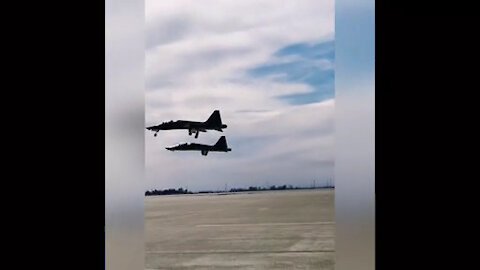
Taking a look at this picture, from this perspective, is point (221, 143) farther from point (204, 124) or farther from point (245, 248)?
point (245, 248)

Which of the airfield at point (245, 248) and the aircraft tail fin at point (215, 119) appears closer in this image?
the airfield at point (245, 248)

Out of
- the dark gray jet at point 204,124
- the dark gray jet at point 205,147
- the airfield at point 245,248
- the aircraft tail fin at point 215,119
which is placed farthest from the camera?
the dark gray jet at point 205,147

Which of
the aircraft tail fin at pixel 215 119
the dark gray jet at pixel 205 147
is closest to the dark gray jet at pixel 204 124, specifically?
the aircraft tail fin at pixel 215 119

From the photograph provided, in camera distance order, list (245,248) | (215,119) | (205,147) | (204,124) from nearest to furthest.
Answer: (245,248), (204,124), (215,119), (205,147)

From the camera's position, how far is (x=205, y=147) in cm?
1955

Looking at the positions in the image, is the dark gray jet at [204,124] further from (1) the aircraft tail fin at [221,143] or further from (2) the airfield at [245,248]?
(2) the airfield at [245,248]

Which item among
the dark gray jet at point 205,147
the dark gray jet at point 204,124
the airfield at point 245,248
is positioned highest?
the dark gray jet at point 204,124

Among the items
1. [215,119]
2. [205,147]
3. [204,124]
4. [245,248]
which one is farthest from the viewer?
[205,147]

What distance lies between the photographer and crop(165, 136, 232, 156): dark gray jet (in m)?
19.6

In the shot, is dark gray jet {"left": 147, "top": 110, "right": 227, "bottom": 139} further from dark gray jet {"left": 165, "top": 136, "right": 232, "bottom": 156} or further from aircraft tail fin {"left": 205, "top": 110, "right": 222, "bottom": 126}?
dark gray jet {"left": 165, "top": 136, "right": 232, "bottom": 156}

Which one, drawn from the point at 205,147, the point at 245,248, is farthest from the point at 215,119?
the point at 245,248

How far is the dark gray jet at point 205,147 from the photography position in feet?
64.2

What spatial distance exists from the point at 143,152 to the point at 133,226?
10.7 inches
